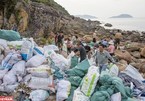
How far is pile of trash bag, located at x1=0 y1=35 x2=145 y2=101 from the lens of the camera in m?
7.45

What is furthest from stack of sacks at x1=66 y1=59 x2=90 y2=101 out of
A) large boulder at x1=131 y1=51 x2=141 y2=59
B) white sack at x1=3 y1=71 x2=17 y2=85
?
Answer: large boulder at x1=131 y1=51 x2=141 y2=59

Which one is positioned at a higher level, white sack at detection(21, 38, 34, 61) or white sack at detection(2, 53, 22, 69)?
white sack at detection(21, 38, 34, 61)

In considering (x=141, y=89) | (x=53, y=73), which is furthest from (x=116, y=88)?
(x=53, y=73)

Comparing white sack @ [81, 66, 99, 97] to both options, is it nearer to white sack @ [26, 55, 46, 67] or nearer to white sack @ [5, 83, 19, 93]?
white sack @ [26, 55, 46, 67]

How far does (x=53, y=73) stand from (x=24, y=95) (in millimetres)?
1049

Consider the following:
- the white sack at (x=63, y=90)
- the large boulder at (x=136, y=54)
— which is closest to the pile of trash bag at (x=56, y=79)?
the white sack at (x=63, y=90)

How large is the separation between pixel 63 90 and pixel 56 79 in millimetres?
646

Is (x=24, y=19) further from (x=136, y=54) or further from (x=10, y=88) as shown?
(x=10, y=88)

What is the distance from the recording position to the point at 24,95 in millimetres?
7695

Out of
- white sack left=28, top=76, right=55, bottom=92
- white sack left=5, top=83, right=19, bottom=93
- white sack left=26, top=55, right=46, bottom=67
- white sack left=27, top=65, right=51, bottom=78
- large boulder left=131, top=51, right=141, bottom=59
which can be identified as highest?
white sack left=26, top=55, right=46, bottom=67

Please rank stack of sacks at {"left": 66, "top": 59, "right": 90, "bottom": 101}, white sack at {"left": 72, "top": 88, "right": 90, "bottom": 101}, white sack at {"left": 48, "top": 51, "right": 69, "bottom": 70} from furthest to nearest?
white sack at {"left": 48, "top": 51, "right": 69, "bottom": 70}, stack of sacks at {"left": 66, "top": 59, "right": 90, "bottom": 101}, white sack at {"left": 72, "top": 88, "right": 90, "bottom": 101}

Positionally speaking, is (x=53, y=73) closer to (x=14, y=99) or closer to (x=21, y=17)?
(x=14, y=99)

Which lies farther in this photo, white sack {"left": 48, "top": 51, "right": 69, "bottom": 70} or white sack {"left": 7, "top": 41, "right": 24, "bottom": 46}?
white sack {"left": 7, "top": 41, "right": 24, "bottom": 46}

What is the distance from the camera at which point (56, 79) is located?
324 inches
